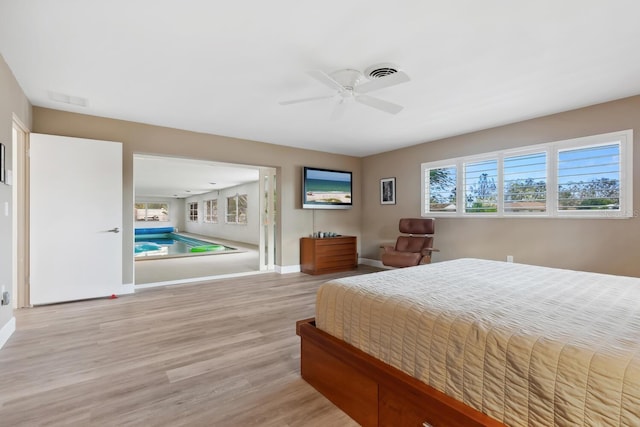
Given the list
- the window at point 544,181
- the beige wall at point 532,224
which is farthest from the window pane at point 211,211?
the window at point 544,181

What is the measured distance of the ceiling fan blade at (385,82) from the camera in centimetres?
243

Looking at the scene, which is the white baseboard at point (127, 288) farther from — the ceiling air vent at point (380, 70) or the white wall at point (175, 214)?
the white wall at point (175, 214)

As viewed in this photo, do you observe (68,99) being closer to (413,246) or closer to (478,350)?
(478,350)

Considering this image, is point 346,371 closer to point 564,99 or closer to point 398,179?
point 564,99


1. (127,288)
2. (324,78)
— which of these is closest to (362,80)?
(324,78)

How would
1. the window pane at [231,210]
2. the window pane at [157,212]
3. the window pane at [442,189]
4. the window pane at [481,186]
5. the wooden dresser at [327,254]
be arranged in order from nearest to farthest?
the window pane at [481,186] → the window pane at [442,189] → the wooden dresser at [327,254] → the window pane at [231,210] → the window pane at [157,212]

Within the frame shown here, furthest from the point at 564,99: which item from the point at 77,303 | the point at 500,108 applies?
the point at 77,303

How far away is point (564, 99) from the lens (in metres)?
3.45

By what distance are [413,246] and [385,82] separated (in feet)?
10.7

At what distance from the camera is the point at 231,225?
12.1 meters

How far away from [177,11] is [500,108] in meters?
3.64

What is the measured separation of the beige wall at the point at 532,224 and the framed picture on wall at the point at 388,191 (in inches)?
3.9

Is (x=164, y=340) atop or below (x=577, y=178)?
below

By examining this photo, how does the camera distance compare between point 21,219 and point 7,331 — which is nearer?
point 7,331
